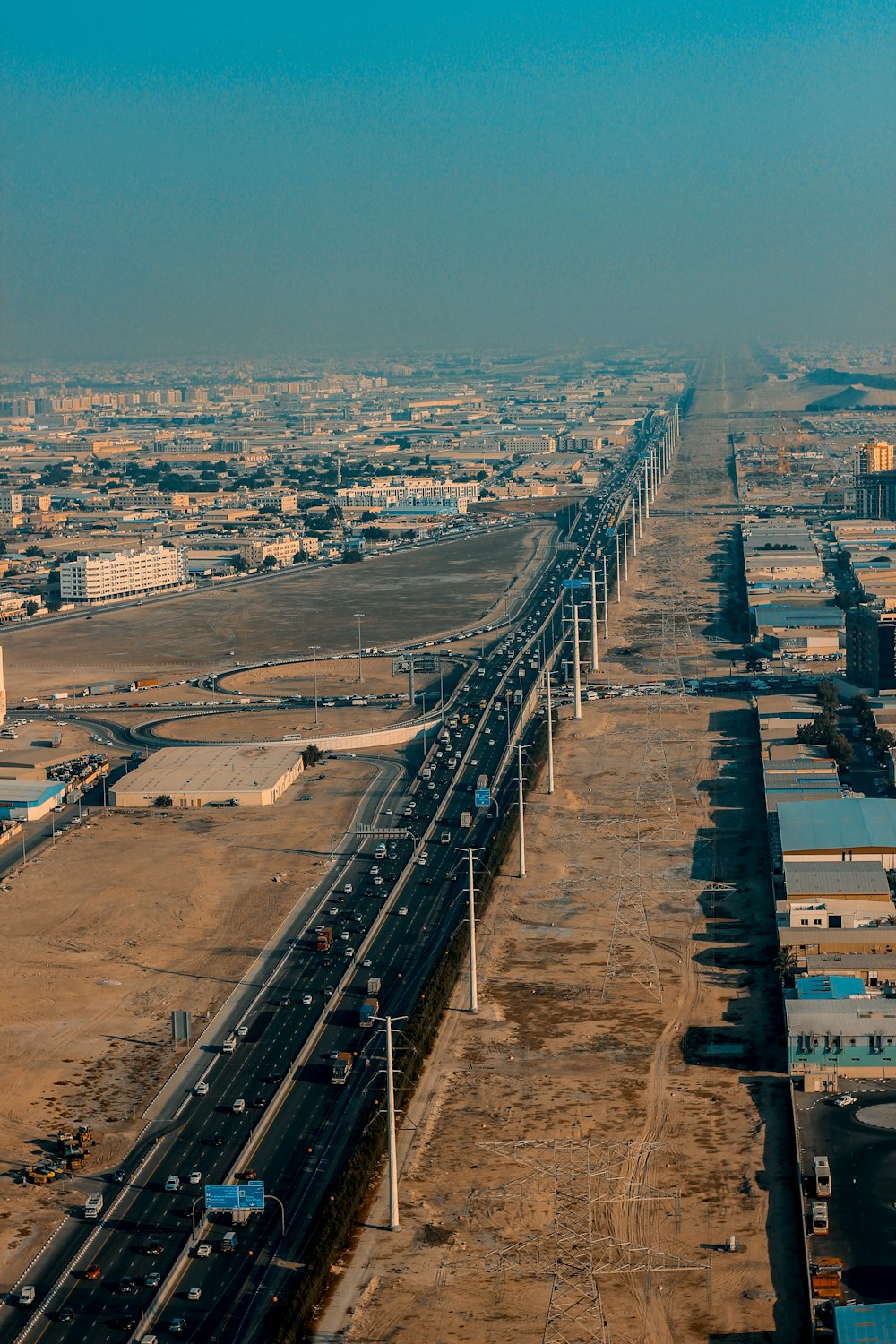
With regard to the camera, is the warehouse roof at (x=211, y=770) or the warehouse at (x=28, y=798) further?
the warehouse roof at (x=211, y=770)

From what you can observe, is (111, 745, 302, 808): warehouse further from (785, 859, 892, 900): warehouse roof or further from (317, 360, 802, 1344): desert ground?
(785, 859, 892, 900): warehouse roof

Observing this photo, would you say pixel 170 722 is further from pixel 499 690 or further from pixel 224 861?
pixel 224 861

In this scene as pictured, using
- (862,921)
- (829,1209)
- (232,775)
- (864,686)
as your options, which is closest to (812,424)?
(864,686)

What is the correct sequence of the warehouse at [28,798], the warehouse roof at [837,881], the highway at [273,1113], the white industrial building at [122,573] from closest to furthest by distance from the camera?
the highway at [273,1113] → the warehouse roof at [837,881] → the warehouse at [28,798] → the white industrial building at [122,573]

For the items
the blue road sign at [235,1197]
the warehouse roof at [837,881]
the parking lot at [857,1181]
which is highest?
the warehouse roof at [837,881]

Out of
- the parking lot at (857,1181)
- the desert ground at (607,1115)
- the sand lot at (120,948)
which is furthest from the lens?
the sand lot at (120,948)

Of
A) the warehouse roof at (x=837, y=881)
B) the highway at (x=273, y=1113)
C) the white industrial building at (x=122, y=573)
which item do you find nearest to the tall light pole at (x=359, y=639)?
the white industrial building at (x=122, y=573)

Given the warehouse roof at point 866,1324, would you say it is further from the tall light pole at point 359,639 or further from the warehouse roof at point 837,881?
the tall light pole at point 359,639
